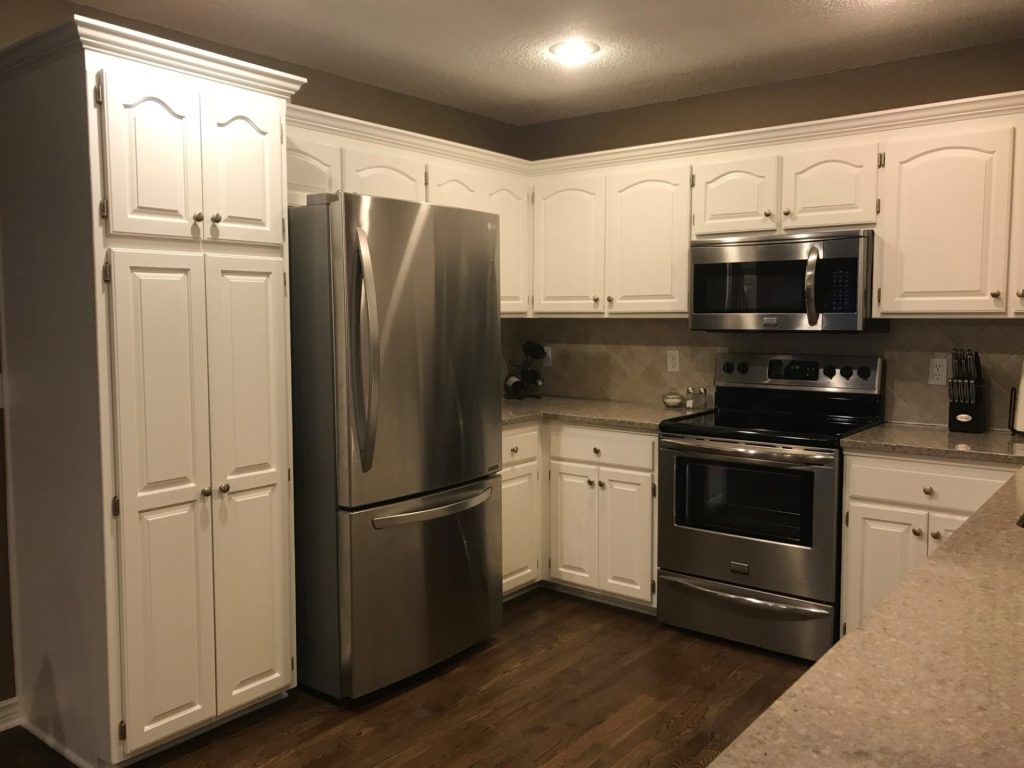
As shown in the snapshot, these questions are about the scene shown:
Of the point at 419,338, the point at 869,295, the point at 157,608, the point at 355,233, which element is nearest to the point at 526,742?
the point at 157,608

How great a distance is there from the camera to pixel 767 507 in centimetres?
335

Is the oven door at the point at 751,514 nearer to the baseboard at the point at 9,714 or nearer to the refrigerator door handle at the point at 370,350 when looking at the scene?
the refrigerator door handle at the point at 370,350

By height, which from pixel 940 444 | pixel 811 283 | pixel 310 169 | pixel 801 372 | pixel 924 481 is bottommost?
pixel 924 481

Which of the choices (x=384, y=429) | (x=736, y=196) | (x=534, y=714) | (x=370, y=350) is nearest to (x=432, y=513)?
(x=384, y=429)

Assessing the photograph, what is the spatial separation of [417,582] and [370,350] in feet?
2.93

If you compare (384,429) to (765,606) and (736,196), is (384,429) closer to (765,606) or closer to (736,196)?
(765,606)

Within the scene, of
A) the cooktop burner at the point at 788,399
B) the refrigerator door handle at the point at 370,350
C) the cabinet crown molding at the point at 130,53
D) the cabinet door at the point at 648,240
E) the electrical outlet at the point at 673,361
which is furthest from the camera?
the electrical outlet at the point at 673,361

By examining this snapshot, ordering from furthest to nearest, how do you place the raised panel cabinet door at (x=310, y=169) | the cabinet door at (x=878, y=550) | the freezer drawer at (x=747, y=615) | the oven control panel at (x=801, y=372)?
the oven control panel at (x=801, y=372), the freezer drawer at (x=747, y=615), the raised panel cabinet door at (x=310, y=169), the cabinet door at (x=878, y=550)

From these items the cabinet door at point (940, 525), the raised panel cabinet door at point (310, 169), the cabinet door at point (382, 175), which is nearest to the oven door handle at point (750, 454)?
the cabinet door at point (940, 525)

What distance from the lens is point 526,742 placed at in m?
2.72

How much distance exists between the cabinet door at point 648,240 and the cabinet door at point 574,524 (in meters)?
0.84

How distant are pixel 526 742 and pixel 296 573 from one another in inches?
40.1

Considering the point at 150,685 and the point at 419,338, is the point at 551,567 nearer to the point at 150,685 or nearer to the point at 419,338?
the point at 419,338

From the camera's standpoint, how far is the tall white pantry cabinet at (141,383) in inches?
92.9
